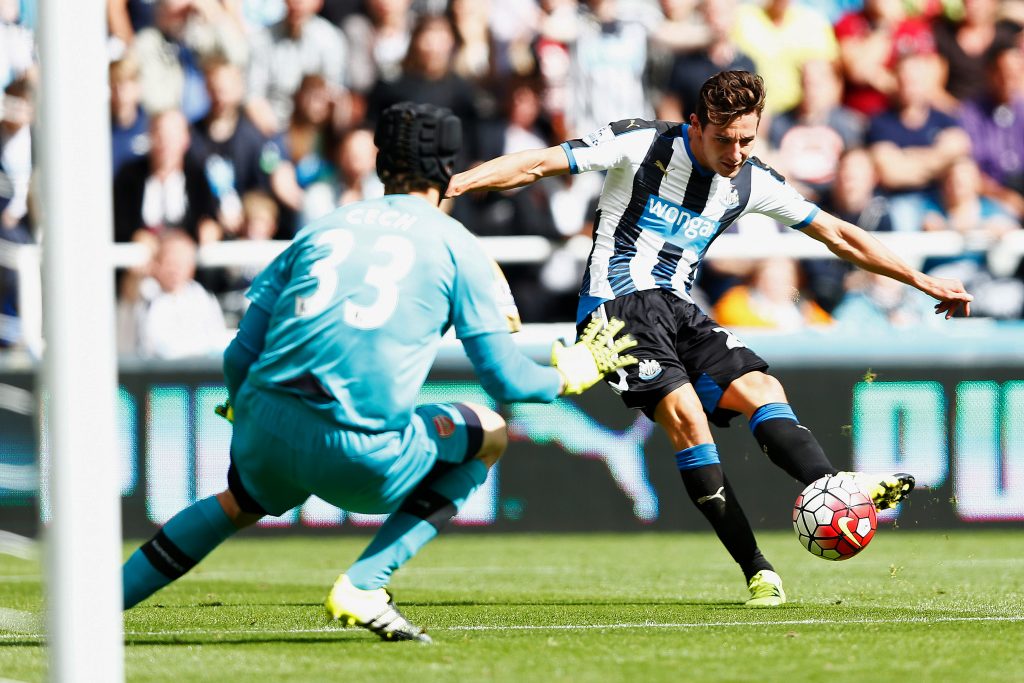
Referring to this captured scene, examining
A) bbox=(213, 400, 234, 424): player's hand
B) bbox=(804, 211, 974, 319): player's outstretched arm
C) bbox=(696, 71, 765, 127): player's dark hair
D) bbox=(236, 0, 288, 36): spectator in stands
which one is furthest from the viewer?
bbox=(236, 0, 288, 36): spectator in stands

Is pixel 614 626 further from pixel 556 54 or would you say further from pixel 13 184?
pixel 556 54

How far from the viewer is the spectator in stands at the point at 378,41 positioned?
13070 millimetres

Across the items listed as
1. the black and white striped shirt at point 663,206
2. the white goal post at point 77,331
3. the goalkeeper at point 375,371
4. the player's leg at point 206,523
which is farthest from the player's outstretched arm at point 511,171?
the white goal post at point 77,331

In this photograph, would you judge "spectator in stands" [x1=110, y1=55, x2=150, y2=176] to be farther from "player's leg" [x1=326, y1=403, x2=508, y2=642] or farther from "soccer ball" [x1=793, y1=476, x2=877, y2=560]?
"player's leg" [x1=326, y1=403, x2=508, y2=642]

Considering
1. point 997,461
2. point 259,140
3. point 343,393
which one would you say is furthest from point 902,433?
point 343,393

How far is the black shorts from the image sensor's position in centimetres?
699

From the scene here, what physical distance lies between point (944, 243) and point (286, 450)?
779 cm

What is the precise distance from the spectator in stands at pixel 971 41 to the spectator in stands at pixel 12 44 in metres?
7.86

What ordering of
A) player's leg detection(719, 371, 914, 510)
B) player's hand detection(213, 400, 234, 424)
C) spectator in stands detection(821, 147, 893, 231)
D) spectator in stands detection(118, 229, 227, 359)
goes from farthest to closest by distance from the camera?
spectator in stands detection(821, 147, 893, 231) < spectator in stands detection(118, 229, 227, 359) < player's leg detection(719, 371, 914, 510) < player's hand detection(213, 400, 234, 424)

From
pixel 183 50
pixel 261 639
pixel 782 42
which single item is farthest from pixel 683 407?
pixel 183 50

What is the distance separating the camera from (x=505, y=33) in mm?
13266

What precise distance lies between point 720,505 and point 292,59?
755 cm

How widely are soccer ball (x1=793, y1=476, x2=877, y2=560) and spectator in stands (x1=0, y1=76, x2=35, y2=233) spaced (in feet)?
17.4

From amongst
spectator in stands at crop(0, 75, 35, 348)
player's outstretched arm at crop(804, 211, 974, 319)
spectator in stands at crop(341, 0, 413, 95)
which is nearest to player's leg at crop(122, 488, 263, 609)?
player's outstretched arm at crop(804, 211, 974, 319)
